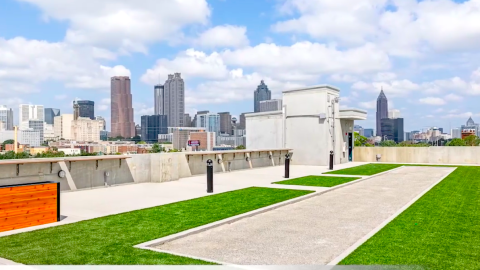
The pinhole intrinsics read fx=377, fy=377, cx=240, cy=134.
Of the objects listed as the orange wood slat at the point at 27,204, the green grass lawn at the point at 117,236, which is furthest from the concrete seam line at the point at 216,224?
the orange wood slat at the point at 27,204

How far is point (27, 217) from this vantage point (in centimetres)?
780

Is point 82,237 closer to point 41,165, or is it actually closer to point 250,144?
point 41,165

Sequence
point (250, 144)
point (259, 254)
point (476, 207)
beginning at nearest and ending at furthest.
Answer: point (259, 254) → point (476, 207) → point (250, 144)

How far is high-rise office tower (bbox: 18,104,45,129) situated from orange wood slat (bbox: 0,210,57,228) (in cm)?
17787

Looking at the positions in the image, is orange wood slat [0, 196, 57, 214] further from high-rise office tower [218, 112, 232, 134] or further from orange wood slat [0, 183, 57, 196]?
high-rise office tower [218, 112, 232, 134]

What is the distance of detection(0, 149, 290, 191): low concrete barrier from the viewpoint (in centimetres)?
1199

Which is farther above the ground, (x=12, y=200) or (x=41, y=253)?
(x=12, y=200)

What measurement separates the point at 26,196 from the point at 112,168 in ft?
23.9

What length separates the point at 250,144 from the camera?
1275 inches

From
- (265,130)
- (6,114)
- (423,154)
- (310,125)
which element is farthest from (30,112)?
(423,154)

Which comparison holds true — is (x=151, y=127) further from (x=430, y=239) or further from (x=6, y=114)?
(x=430, y=239)

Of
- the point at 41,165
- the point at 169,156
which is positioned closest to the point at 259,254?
the point at 41,165

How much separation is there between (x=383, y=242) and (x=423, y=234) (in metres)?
1.13

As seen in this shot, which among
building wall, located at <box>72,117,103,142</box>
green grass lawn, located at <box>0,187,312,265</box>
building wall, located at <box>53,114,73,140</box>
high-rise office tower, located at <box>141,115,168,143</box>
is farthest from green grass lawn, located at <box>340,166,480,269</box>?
building wall, located at <box>53,114,73,140</box>
